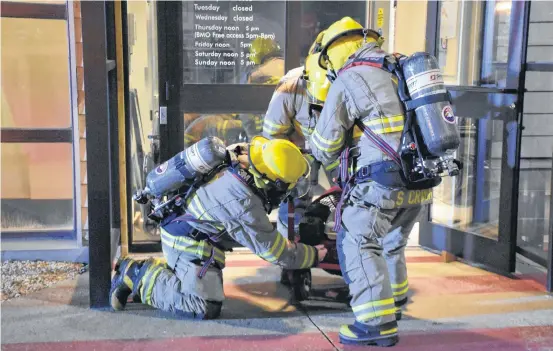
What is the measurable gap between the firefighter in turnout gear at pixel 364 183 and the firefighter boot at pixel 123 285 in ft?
4.21

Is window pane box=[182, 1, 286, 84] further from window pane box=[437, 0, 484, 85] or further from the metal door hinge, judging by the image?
window pane box=[437, 0, 484, 85]

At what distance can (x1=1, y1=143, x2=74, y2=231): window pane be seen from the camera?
4.96 m

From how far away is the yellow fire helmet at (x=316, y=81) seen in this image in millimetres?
3896

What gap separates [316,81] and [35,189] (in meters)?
2.49

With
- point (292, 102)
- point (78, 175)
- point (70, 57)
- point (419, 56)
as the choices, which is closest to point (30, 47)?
point (70, 57)

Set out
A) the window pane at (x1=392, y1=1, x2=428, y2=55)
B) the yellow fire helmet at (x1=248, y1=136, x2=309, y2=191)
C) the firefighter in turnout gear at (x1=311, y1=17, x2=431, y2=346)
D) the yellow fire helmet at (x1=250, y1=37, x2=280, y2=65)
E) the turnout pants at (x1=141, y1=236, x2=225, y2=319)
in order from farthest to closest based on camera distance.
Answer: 1. the window pane at (x1=392, y1=1, x2=428, y2=55)
2. the yellow fire helmet at (x1=250, y1=37, x2=280, y2=65)
3. the turnout pants at (x1=141, y1=236, x2=225, y2=319)
4. the yellow fire helmet at (x1=248, y1=136, x2=309, y2=191)
5. the firefighter in turnout gear at (x1=311, y1=17, x2=431, y2=346)

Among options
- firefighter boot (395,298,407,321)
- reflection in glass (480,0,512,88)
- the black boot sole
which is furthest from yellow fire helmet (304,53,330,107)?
reflection in glass (480,0,512,88)

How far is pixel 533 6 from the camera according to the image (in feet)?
15.0

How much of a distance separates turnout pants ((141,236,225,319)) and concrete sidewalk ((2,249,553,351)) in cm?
7

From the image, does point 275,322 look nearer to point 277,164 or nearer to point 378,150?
point 277,164

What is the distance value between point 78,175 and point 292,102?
69.3 inches

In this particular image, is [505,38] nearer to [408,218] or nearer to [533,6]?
[533,6]

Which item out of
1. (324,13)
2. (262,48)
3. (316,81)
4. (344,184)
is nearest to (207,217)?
(344,184)

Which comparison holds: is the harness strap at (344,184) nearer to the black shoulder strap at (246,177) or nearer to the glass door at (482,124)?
the black shoulder strap at (246,177)
